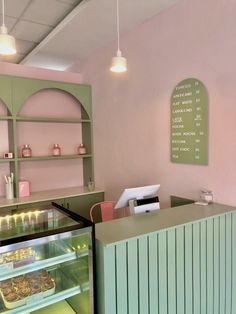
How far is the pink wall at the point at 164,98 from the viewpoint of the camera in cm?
200

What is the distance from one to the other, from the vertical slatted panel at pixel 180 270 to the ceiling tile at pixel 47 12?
224 centimetres

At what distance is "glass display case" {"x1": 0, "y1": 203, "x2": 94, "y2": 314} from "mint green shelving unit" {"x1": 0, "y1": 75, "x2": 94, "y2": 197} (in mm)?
1561

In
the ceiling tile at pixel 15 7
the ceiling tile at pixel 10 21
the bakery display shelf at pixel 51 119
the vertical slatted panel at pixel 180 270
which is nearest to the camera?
the vertical slatted panel at pixel 180 270

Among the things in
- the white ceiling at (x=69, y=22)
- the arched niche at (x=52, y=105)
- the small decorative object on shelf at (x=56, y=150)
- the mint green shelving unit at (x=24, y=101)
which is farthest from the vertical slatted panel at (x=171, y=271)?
the arched niche at (x=52, y=105)

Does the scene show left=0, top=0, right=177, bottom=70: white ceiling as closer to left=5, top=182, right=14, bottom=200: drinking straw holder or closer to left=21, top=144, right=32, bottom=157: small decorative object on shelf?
left=21, top=144, right=32, bottom=157: small decorative object on shelf

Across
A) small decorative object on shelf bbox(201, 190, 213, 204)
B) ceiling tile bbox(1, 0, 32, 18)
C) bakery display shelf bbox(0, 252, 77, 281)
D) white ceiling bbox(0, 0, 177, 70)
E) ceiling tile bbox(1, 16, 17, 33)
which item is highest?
ceiling tile bbox(1, 0, 32, 18)

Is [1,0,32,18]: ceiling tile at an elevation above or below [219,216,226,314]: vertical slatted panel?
above

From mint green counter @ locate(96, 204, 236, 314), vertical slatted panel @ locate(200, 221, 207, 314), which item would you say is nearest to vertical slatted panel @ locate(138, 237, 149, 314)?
Answer: mint green counter @ locate(96, 204, 236, 314)

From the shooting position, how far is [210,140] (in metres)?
2.12

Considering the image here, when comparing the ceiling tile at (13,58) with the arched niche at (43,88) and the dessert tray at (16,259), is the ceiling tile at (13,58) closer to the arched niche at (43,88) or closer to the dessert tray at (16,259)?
the arched niche at (43,88)

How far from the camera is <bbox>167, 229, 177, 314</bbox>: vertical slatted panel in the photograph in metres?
1.61

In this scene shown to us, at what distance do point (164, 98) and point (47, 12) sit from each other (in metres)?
1.43

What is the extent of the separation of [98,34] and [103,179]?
178 cm

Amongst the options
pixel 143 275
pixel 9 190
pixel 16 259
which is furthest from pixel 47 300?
pixel 9 190
